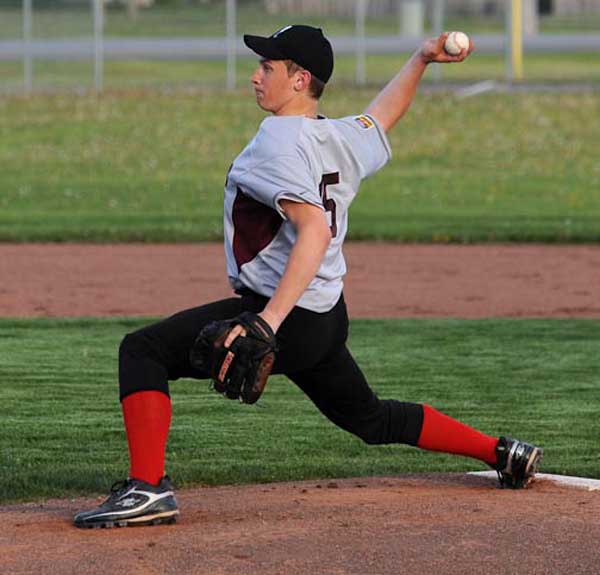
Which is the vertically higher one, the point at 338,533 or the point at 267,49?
the point at 267,49

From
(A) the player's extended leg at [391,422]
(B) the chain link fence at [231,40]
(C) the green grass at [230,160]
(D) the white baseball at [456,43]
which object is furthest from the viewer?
(B) the chain link fence at [231,40]

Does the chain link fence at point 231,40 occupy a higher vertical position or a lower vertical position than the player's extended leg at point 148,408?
higher

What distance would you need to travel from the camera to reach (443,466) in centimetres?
675

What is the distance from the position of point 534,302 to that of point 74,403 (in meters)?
4.75

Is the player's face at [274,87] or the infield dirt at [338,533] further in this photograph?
the player's face at [274,87]

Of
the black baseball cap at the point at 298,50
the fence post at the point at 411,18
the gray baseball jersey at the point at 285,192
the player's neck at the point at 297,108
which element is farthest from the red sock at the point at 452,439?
the fence post at the point at 411,18

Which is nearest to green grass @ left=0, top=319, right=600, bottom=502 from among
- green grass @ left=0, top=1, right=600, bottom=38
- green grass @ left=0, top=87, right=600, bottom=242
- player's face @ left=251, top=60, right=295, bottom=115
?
player's face @ left=251, top=60, right=295, bottom=115

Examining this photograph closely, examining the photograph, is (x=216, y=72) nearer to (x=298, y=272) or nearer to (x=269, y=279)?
(x=269, y=279)

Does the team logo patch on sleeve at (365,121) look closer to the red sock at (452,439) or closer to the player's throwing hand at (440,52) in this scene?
the player's throwing hand at (440,52)

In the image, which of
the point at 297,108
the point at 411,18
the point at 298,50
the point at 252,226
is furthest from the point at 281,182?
the point at 411,18

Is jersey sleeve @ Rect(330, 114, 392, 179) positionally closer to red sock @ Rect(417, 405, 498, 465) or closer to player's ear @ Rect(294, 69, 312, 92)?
player's ear @ Rect(294, 69, 312, 92)

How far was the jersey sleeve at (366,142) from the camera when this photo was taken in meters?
5.35

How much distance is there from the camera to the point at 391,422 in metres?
5.71

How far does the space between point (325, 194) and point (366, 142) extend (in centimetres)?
27
